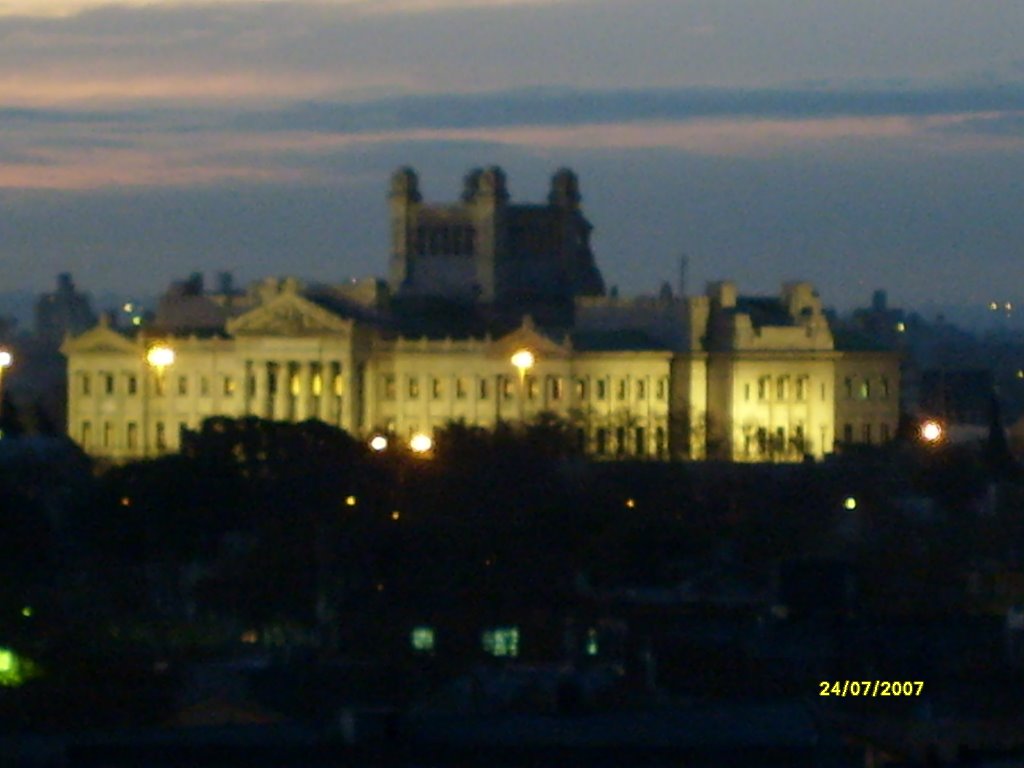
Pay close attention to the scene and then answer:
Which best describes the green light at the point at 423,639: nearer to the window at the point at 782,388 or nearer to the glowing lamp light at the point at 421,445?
the glowing lamp light at the point at 421,445

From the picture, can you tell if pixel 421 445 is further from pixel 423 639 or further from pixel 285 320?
pixel 285 320

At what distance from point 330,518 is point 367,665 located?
71.9ft

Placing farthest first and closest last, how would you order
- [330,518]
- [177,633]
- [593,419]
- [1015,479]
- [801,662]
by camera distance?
1. [593,419]
2. [1015,479]
3. [330,518]
4. [177,633]
5. [801,662]

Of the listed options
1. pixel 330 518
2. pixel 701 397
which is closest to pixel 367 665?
pixel 330 518

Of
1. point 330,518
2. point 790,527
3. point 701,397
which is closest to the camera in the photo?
point 330,518

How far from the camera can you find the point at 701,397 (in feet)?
542

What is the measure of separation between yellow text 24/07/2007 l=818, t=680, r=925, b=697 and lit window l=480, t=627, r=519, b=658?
8015 mm

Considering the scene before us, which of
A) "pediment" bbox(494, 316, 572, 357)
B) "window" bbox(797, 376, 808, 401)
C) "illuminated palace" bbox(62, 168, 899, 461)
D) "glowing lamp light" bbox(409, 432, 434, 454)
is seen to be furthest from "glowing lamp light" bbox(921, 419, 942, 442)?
"window" bbox(797, 376, 808, 401)

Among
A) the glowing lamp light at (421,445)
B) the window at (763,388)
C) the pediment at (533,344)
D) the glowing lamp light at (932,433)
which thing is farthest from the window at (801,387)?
the glowing lamp light at (421,445)

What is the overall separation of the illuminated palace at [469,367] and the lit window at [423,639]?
87001 mm

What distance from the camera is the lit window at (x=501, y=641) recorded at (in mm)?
64062

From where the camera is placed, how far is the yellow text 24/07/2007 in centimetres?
5516

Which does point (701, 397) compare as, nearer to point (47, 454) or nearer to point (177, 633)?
point (47, 454)

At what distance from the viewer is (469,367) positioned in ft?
537
